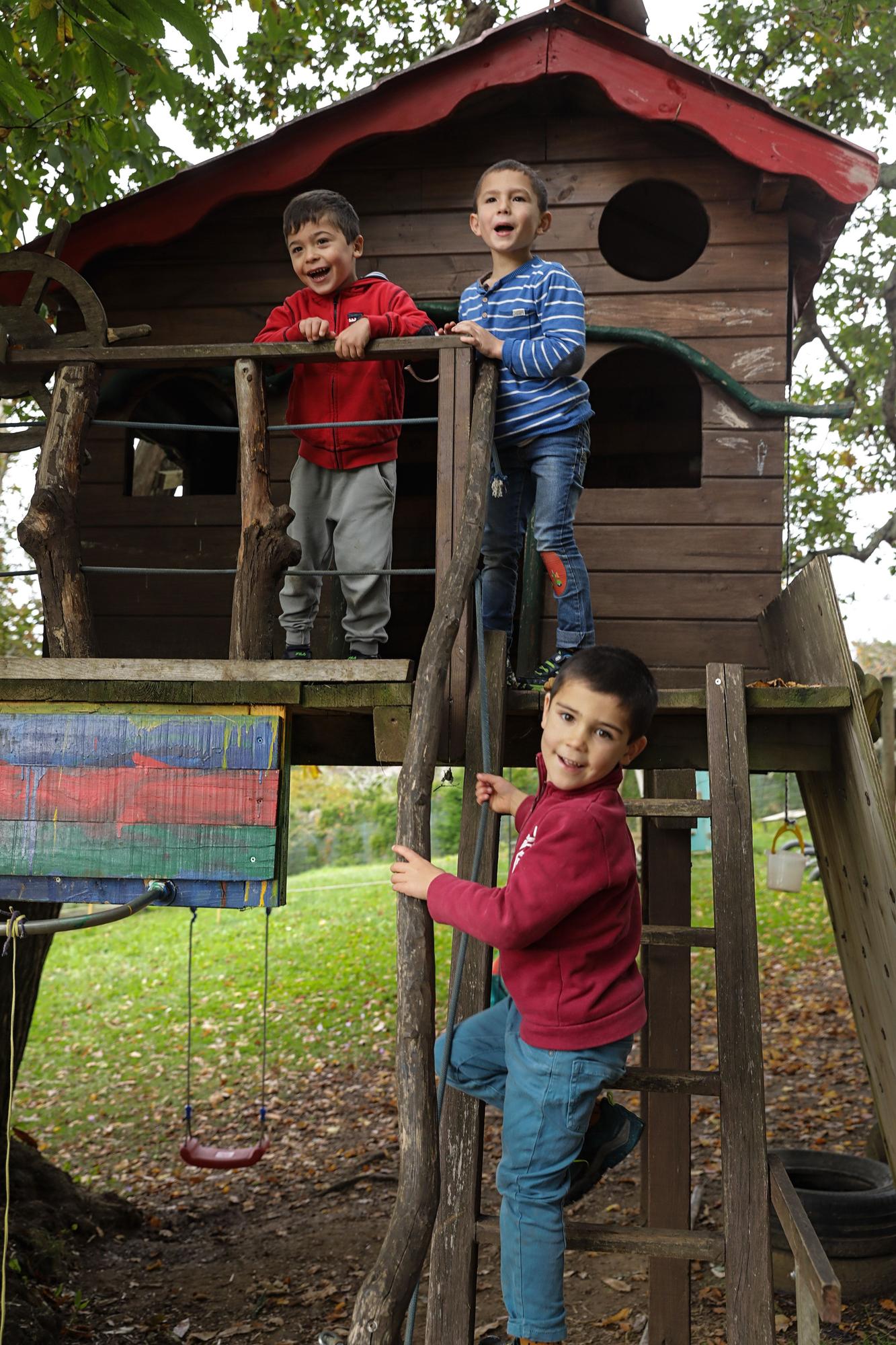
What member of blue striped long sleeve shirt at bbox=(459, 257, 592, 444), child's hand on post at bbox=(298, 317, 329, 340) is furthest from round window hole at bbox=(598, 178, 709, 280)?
child's hand on post at bbox=(298, 317, 329, 340)

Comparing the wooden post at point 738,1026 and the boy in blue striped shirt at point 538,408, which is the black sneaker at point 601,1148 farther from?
the boy in blue striped shirt at point 538,408

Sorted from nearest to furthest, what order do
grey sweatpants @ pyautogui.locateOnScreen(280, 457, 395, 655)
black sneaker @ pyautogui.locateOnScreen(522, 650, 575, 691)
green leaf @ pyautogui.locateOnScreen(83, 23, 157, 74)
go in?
green leaf @ pyautogui.locateOnScreen(83, 23, 157, 74)
grey sweatpants @ pyautogui.locateOnScreen(280, 457, 395, 655)
black sneaker @ pyautogui.locateOnScreen(522, 650, 575, 691)

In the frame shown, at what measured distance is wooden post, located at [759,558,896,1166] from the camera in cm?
345

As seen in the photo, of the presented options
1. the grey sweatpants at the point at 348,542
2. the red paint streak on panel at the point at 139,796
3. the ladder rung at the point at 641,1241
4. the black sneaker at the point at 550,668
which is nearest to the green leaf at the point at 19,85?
the grey sweatpants at the point at 348,542

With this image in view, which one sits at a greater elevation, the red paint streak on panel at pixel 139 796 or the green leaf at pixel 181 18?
the green leaf at pixel 181 18

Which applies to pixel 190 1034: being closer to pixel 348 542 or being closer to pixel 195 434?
pixel 195 434

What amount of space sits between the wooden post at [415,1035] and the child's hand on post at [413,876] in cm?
2

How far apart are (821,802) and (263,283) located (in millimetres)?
3637

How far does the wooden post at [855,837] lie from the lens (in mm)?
3453

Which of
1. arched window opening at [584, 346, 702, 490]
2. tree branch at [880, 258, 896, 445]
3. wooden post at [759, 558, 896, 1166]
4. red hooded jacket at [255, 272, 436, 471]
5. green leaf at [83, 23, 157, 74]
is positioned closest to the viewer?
green leaf at [83, 23, 157, 74]

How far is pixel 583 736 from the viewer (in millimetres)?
2525

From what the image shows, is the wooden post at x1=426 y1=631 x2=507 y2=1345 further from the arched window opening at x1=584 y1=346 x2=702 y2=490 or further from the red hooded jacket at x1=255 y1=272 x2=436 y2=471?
the arched window opening at x1=584 y1=346 x2=702 y2=490

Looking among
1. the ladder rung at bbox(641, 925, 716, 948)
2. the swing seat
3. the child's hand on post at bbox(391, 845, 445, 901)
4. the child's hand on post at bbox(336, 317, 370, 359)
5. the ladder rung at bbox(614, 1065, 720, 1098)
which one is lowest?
the swing seat

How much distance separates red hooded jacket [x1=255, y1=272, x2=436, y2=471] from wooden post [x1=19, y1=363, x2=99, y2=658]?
31.9 inches
